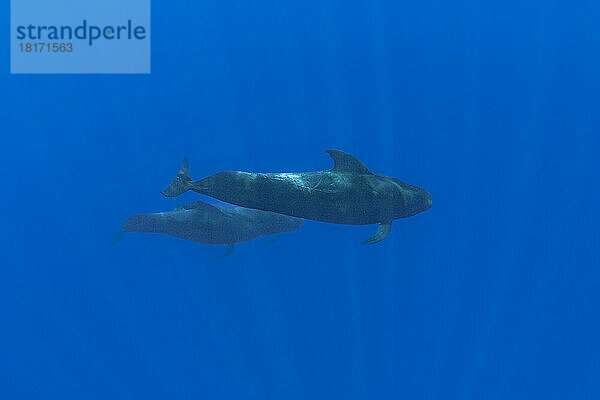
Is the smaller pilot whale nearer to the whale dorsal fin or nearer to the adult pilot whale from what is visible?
the adult pilot whale

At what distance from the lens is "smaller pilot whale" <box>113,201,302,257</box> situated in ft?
29.2

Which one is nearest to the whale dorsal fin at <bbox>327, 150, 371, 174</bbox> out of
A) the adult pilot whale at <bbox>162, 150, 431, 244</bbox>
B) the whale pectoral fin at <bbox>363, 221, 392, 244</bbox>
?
the adult pilot whale at <bbox>162, 150, 431, 244</bbox>

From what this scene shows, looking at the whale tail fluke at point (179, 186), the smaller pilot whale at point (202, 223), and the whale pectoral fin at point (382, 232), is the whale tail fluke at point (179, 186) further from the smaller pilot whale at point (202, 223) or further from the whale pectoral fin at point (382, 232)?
the smaller pilot whale at point (202, 223)

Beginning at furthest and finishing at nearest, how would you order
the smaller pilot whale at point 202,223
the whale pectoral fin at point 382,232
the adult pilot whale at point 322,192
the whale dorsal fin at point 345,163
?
the smaller pilot whale at point 202,223 < the whale pectoral fin at point 382,232 < the whale dorsal fin at point 345,163 < the adult pilot whale at point 322,192

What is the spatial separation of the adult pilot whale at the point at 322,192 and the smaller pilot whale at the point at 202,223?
9.14 ft

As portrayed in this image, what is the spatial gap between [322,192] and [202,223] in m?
3.62

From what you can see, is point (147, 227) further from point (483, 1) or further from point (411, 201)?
point (483, 1)

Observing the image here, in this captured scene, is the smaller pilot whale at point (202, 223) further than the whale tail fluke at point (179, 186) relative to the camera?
Yes

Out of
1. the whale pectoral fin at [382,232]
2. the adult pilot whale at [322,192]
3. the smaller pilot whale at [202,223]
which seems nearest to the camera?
the adult pilot whale at [322,192]

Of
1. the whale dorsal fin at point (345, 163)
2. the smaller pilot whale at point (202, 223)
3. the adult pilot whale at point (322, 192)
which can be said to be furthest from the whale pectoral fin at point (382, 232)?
the smaller pilot whale at point (202, 223)

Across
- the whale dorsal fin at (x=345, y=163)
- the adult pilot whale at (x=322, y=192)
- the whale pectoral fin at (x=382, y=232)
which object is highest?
the whale dorsal fin at (x=345, y=163)

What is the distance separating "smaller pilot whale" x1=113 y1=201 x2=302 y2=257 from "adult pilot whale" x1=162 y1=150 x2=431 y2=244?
278cm

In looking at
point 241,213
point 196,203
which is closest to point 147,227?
point 196,203

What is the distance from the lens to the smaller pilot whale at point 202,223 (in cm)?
891
